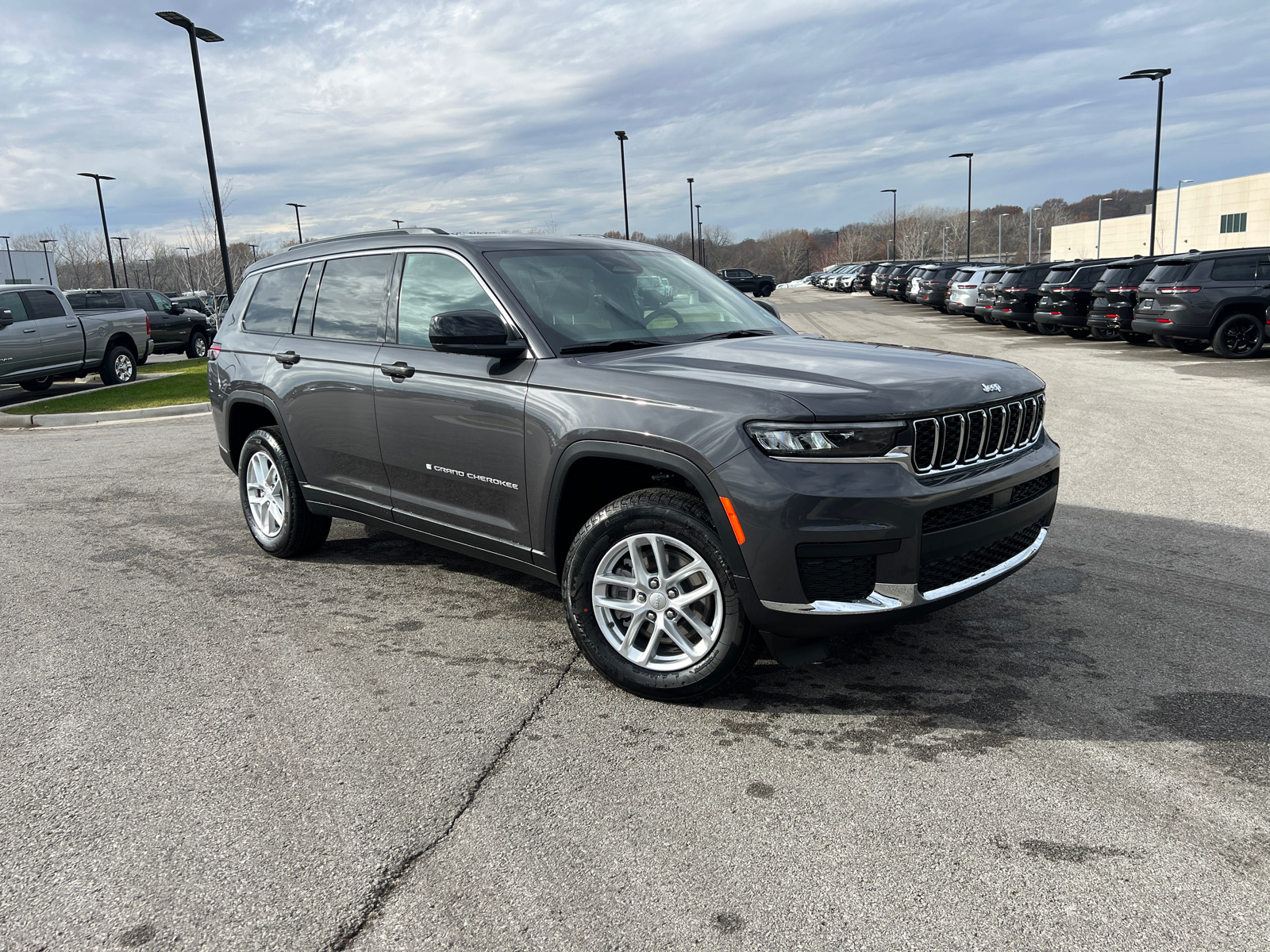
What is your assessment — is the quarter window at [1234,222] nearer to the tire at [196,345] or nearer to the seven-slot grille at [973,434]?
the tire at [196,345]

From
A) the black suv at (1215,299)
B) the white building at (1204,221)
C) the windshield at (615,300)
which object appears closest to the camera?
the windshield at (615,300)

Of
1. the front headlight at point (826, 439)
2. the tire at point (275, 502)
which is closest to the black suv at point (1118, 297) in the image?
the tire at point (275, 502)

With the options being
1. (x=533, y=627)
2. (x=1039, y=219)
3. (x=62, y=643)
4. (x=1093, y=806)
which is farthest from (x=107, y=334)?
(x=1039, y=219)

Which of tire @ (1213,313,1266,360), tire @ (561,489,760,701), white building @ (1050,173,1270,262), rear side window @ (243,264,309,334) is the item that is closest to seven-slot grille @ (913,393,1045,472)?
tire @ (561,489,760,701)

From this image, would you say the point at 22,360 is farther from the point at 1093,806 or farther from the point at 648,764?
the point at 1093,806

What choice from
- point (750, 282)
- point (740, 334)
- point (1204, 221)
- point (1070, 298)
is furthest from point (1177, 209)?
point (740, 334)

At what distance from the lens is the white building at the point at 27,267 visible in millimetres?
74938

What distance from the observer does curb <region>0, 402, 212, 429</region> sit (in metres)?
14.0

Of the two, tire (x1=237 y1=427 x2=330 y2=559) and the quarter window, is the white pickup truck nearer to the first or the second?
tire (x1=237 y1=427 x2=330 y2=559)

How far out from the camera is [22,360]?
53.7 ft

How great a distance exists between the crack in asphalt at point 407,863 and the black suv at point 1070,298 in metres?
20.1

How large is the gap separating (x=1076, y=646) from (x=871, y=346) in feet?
5.29

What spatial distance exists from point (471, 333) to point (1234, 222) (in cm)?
8436

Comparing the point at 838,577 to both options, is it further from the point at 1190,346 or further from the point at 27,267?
the point at 27,267
